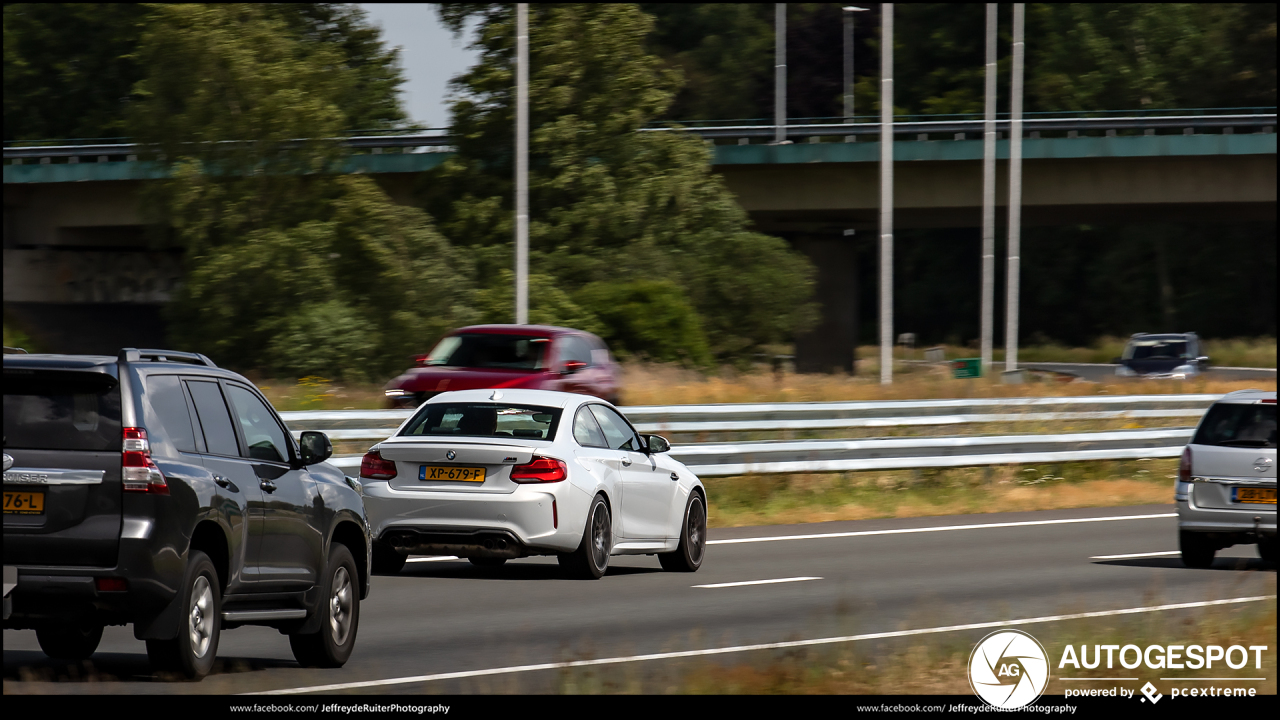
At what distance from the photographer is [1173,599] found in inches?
483

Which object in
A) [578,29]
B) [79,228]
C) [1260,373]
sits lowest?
[1260,373]

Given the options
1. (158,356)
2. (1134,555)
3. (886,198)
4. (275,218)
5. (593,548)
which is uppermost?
(886,198)

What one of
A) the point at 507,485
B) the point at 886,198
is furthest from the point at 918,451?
the point at 886,198

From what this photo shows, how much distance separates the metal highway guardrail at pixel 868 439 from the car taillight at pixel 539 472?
13.8 ft

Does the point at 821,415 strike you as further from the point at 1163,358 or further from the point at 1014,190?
the point at 1163,358

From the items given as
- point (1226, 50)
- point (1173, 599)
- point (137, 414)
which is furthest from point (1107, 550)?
point (1226, 50)

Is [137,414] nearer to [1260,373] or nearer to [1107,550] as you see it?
[1107,550]

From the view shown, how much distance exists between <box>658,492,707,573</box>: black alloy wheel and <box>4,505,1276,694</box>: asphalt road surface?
14cm

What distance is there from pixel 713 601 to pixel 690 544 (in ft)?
7.94

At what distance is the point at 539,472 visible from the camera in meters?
12.7

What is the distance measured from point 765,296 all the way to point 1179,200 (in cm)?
1270

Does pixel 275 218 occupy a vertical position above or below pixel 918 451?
above

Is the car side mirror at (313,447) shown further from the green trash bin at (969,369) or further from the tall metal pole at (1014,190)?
the tall metal pole at (1014,190)

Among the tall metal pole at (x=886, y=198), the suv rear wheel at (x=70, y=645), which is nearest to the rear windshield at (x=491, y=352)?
the suv rear wheel at (x=70, y=645)
